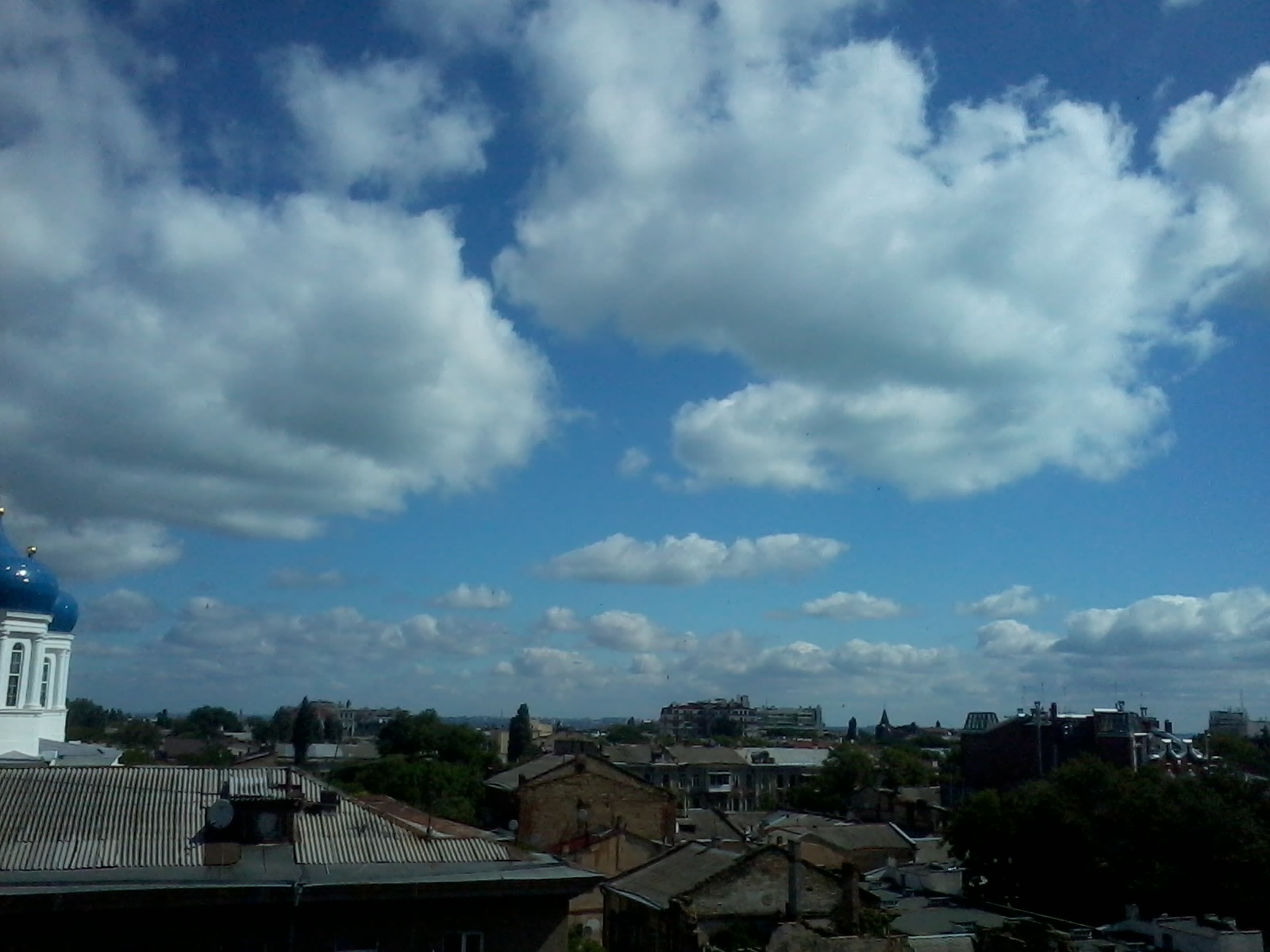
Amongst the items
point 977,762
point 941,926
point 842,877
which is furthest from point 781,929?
point 977,762

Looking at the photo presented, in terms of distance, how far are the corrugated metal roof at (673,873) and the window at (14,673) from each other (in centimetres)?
2384

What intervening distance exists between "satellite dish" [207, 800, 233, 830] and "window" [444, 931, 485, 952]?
4.06m

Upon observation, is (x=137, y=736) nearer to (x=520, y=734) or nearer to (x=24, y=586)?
(x=520, y=734)

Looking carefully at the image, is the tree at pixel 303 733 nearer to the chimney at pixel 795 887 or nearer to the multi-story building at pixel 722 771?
the multi-story building at pixel 722 771

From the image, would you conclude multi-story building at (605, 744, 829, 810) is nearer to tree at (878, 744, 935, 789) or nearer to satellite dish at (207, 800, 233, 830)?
tree at (878, 744, 935, 789)

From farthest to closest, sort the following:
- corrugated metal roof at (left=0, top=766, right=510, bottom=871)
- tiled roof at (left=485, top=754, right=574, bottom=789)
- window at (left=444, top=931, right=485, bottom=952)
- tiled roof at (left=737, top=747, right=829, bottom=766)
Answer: tiled roof at (left=737, top=747, right=829, bottom=766) → tiled roof at (left=485, top=754, right=574, bottom=789) → window at (left=444, top=931, right=485, bottom=952) → corrugated metal roof at (left=0, top=766, right=510, bottom=871)

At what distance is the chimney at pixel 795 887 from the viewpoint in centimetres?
3023

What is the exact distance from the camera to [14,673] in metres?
41.5

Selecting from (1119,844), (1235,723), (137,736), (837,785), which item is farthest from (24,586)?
(1235,723)

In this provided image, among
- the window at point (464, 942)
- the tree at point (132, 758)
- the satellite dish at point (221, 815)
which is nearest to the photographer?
the window at point (464, 942)

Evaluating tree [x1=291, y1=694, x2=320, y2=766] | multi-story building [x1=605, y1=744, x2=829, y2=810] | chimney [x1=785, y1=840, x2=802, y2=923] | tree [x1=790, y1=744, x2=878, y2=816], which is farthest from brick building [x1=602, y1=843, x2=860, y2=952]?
tree [x1=291, y1=694, x2=320, y2=766]

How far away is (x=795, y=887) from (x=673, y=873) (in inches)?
197

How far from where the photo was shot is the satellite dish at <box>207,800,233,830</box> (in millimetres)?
17938

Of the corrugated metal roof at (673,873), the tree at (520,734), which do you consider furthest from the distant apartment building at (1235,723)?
the corrugated metal roof at (673,873)
